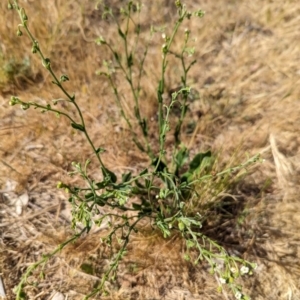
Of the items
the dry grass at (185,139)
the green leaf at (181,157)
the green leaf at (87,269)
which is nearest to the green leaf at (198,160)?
the green leaf at (181,157)

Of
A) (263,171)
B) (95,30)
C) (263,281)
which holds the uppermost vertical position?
(95,30)

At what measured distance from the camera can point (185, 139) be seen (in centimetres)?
215

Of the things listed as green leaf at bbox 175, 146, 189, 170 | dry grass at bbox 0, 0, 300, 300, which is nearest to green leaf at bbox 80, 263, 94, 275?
dry grass at bbox 0, 0, 300, 300

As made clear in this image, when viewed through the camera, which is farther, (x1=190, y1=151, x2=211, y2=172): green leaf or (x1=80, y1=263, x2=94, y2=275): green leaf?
(x1=190, y1=151, x2=211, y2=172): green leaf

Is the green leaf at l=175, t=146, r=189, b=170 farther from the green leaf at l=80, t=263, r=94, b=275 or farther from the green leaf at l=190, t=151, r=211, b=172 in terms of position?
the green leaf at l=80, t=263, r=94, b=275

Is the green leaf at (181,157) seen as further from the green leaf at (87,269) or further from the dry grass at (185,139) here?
the green leaf at (87,269)

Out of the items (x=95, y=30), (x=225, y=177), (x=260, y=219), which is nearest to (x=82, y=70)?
(x=95, y=30)

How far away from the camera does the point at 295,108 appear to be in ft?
7.11

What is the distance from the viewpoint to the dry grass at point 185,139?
169 cm

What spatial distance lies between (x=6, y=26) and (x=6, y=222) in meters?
1.09

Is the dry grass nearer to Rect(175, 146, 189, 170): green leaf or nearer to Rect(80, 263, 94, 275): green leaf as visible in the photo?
Rect(80, 263, 94, 275): green leaf

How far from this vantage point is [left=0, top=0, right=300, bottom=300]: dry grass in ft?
5.56

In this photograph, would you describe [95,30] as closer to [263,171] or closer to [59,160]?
[59,160]

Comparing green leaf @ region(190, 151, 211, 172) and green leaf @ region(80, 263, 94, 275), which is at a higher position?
green leaf @ region(190, 151, 211, 172)
